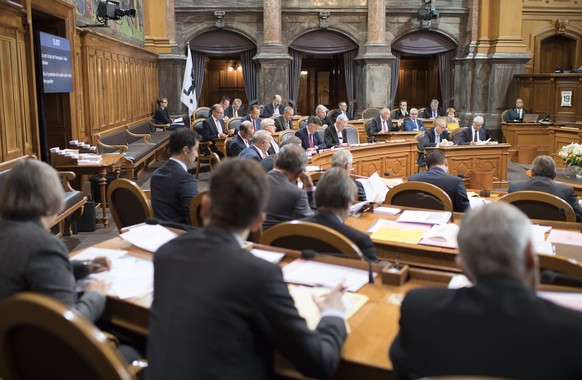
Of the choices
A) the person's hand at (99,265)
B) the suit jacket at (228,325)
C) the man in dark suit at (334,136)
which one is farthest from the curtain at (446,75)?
the suit jacket at (228,325)

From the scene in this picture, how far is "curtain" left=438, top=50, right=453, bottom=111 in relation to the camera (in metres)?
17.1

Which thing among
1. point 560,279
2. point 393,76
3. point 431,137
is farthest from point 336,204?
point 393,76

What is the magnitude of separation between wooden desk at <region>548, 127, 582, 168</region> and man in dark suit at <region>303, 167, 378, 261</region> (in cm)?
1041

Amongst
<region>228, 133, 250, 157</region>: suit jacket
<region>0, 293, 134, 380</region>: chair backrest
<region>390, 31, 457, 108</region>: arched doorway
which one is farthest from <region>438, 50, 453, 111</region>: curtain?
<region>0, 293, 134, 380</region>: chair backrest

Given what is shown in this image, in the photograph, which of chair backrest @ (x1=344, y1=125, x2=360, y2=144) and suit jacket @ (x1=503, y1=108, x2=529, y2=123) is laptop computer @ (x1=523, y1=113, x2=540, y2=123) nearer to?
suit jacket @ (x1=503, y1=108, x2=529, y2=123)

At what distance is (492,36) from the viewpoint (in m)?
16.2

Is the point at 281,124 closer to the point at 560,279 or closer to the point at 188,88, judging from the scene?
the point at 188,88

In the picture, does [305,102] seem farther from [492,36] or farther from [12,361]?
[12,361]

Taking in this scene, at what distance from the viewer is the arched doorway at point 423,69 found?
54.6 feet

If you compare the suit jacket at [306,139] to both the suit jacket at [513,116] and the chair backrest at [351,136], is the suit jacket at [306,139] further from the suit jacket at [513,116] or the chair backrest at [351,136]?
the suit jacket at [513,116]

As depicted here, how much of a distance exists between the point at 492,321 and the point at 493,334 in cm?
3

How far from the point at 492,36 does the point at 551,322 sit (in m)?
16.1

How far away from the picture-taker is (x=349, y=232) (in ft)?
9.77

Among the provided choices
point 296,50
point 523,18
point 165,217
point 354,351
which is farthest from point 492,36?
point 354,351
